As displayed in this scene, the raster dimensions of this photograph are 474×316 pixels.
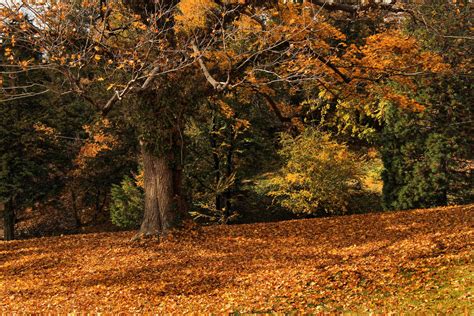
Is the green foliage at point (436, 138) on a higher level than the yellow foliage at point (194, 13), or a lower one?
lower

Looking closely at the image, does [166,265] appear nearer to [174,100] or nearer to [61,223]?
[174,100]

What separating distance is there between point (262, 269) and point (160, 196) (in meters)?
4.26

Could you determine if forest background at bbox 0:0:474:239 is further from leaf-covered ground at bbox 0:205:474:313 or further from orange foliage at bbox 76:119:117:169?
leaf-covered ground at bbox 0:205:474:313

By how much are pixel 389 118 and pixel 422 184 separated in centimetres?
309

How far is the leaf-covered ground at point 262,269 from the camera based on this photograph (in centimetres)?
715

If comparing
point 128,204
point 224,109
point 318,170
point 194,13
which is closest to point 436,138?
point 318,170

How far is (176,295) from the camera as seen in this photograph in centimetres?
844

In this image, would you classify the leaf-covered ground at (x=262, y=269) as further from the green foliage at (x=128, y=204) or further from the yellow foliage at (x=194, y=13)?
the green foliage at (x=128, y=204)

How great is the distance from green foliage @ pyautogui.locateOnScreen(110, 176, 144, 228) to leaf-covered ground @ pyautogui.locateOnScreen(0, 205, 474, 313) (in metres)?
8.26

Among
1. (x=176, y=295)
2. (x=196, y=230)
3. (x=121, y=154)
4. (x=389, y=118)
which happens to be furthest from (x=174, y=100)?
(x=121, y=154)

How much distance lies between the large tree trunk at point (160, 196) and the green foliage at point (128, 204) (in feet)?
33.5

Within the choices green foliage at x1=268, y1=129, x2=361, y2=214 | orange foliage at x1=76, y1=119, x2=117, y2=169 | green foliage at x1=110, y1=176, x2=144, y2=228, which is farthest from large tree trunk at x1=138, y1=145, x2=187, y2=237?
orange foliage at x1=76, y1=119, x2=117, y2=169

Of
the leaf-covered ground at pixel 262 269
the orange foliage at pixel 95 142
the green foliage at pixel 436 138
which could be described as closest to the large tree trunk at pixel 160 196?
the leaf-covered ground at pixel 262 269

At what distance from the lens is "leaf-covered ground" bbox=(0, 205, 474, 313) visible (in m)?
7.15
